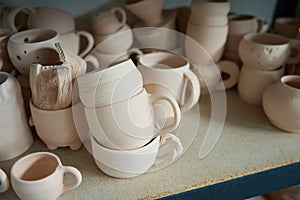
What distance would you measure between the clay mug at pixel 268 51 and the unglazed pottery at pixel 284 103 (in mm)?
46

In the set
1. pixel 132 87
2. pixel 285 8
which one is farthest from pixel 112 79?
pixel 285 8

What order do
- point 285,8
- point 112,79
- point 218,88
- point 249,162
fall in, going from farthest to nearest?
1. point 285,8
2. point 218,88
3. point 249,162
4. point 112,79

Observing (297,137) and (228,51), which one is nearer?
(297,137)

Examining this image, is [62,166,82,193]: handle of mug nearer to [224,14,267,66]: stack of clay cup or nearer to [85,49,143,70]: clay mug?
[85,49,143,70]: clay mug

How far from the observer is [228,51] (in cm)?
79

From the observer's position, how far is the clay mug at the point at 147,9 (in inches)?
28.4

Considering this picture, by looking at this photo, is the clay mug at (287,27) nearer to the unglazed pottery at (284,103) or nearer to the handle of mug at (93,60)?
the unglazed pottery at (284,103)

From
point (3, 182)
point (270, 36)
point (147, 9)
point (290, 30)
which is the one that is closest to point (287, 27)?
point (290, 30)

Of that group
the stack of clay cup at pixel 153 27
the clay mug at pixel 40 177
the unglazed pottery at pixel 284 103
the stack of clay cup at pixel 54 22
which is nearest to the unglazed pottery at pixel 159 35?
the stack of clay cup at pixel 153 27

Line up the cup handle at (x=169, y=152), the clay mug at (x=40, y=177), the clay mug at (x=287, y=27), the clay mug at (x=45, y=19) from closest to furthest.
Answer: the clay mug at (x=40, y=177) → the cup handle at (x=169, y=152) → the clay mug at (x=45, y=19) → the clay mug at (x=287, y=27)

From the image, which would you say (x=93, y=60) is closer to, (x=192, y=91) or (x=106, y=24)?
(x=106, y=24)

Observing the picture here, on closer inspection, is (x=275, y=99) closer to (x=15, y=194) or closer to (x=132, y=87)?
(x=132, y=87)

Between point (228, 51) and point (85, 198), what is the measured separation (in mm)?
475

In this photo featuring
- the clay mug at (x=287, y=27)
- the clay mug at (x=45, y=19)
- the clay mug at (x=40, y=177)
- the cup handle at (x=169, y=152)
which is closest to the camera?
the clay mug at (x=40, y=177)
